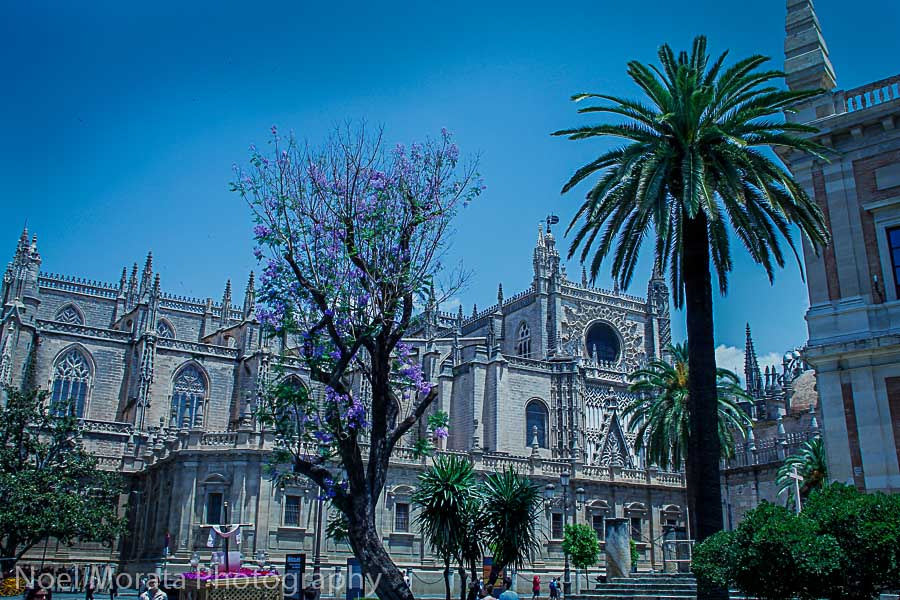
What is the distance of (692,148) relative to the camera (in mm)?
17391

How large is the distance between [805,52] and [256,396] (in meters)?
32.6

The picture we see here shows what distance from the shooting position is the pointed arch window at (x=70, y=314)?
53938 mm

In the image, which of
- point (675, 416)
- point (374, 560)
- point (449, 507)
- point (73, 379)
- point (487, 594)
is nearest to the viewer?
point (374, 560)

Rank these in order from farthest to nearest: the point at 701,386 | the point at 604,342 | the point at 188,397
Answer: the point at 604,342
the point at 188,397
the point at 701,386

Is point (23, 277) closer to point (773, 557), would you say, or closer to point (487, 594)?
point (487, 594)

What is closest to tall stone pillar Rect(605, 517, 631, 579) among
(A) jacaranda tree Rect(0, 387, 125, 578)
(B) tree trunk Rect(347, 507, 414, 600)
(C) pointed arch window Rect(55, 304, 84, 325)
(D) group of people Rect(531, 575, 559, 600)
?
(D) group of people Rect(531, 575, 559, 600)

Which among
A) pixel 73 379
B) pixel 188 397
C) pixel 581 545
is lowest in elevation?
pixel 581 545

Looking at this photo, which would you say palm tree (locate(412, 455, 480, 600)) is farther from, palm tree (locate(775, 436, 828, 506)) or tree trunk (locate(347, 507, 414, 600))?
palm tree (locate(775, 436, 828, 506))

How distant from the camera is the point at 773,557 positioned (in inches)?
496

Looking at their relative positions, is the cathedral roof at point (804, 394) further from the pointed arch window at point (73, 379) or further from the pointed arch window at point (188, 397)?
the pointed arch window at point (73, 379)

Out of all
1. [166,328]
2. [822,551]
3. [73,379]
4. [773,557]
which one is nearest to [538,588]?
[773,557]

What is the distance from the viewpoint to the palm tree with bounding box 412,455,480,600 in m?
21.8

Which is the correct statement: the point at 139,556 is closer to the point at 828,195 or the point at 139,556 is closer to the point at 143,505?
the point at 143,505

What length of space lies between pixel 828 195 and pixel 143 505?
3220 cm
